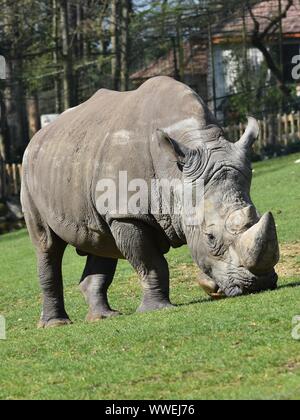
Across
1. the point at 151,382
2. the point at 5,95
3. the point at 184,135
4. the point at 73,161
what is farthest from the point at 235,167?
the point at 5,95

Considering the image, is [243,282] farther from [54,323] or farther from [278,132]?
[278,132]

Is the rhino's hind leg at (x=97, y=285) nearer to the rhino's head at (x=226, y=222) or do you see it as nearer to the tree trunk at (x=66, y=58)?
the rhino's head at (x=226, y=222)

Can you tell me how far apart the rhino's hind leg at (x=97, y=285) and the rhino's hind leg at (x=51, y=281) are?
286 mm

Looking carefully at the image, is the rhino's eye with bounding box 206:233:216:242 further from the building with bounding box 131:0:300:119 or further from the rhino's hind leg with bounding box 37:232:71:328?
the building with bounding box 131:0:300:119

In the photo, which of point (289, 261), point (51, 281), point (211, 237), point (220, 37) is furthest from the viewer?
point (220, 37)

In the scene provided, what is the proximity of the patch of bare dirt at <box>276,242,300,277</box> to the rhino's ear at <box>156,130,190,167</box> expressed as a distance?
11.0 feet

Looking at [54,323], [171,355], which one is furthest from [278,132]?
[171,355]

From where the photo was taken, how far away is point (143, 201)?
9.88 meters

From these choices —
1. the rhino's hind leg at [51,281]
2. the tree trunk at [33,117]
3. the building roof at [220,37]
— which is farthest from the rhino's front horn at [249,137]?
the tree trunk at [33,117]

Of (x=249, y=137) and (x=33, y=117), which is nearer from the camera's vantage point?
(x=249, y=137)

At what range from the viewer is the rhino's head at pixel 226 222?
9039 mm

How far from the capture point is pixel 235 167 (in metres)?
9.46

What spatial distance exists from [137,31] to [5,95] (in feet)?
14.0

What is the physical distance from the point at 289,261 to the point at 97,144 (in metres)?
4.05
